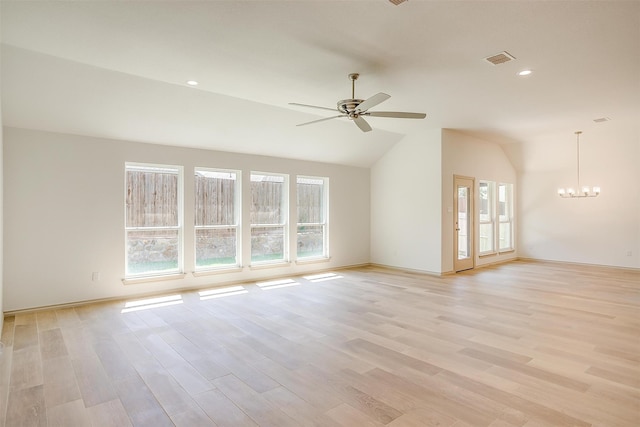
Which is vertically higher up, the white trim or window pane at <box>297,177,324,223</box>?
window pane at <box>297,177,324,223</box>

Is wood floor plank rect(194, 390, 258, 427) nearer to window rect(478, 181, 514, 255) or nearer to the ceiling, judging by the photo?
the ceiling

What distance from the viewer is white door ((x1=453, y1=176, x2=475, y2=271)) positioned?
7.42 metres

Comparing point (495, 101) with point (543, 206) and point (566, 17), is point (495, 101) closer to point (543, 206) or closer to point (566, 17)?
point (566, 17)

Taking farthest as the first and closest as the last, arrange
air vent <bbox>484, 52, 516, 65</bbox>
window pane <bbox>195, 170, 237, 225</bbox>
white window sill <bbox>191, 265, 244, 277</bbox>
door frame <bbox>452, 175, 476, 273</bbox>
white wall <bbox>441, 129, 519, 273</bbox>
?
1. door frame <bbox>452, 175, 476, 273</bbox>
2. white wall <bbox>441, 129, 519, 273</bbox>
3. window pane <bbox>195, 170, 237, 225</bbox>
4. white window sill <bbox>191, 265, 244, 277</bbox>
5. air vent <bbox>484, 52, 516, 65</bbox>

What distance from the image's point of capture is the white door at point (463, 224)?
7.42m

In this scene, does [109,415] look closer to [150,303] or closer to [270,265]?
[150,303]

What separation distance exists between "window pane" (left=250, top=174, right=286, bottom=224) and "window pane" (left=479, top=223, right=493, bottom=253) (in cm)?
479

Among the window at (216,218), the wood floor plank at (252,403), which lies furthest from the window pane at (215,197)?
the wood floor plank at (252,403)

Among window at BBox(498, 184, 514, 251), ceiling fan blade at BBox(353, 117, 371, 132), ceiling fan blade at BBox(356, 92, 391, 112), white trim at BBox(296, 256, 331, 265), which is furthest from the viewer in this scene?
window at BBox(498, 184, 514, 251)

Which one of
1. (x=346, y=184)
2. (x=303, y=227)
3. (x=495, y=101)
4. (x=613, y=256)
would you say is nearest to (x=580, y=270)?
(x=613, y=256)

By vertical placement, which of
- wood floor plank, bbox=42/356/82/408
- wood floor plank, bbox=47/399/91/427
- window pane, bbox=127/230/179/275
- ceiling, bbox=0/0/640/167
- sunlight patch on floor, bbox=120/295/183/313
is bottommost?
wood floor plank, bbox=47/399/91/427

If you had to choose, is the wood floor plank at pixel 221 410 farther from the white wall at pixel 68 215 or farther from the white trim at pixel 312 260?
the white trim at pixel 312 260

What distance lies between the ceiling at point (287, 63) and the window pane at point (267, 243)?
171 cm

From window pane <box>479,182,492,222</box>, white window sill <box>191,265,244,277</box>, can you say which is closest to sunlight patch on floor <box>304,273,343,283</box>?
white window sill <box>191,265,244,277</box>
